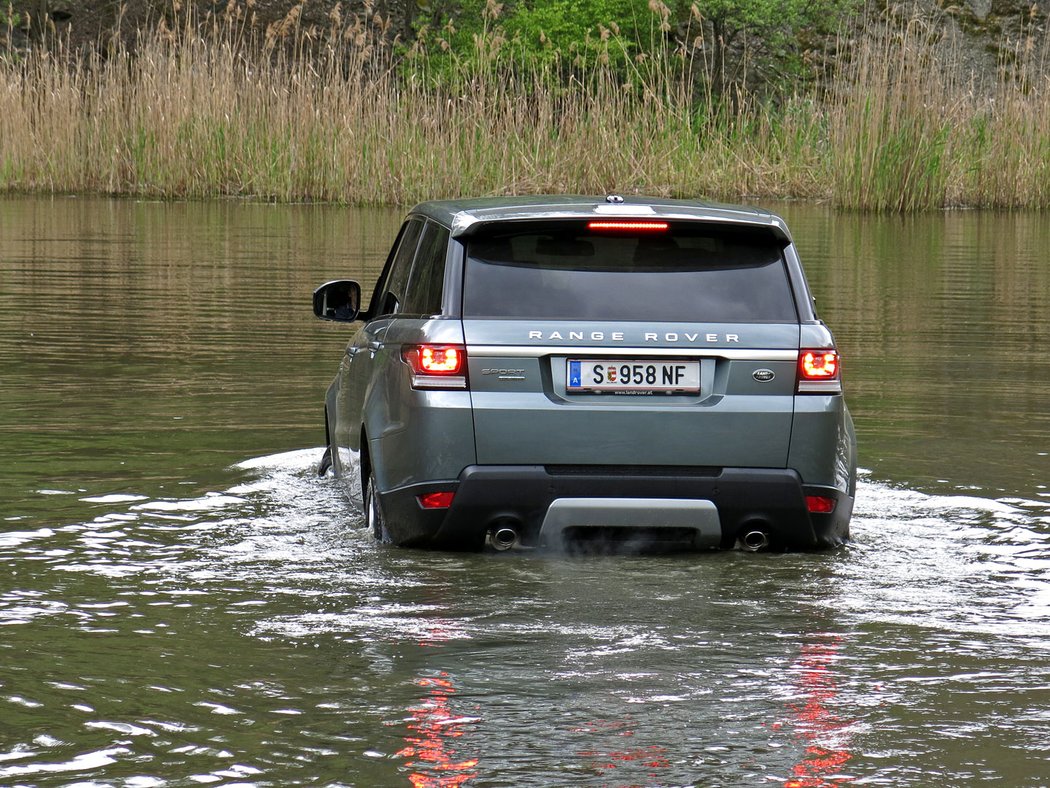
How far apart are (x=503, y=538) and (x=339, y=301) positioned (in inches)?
78.8

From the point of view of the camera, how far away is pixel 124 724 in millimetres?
5273

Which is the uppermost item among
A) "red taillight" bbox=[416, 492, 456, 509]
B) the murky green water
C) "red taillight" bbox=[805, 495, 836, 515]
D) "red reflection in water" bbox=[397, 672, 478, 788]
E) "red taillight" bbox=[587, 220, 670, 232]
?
"red taillight" bbox=[587, 220, 670, 232]

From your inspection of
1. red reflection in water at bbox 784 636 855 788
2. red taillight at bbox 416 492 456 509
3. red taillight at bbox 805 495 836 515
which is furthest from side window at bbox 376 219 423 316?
red reflection in water at bbox 784 636 855 788

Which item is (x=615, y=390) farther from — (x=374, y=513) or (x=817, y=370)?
(x=374, y=513)

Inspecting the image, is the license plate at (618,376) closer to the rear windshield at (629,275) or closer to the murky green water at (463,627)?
the rear windshield at (629,275)

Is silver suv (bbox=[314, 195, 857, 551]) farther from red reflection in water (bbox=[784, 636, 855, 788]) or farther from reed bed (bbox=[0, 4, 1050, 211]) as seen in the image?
reed bed (bbox=[0, 4, 1050, 211])

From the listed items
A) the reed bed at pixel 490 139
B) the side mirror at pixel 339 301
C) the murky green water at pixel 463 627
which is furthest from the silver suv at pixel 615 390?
the reed bed at pixel 490 139

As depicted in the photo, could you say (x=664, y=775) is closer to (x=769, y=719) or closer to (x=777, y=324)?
(x=769, y=719)

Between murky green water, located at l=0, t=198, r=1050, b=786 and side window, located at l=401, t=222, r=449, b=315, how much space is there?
96 centimetres

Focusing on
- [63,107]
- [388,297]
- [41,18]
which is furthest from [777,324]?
[41,18]

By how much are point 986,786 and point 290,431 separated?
22.1 feet

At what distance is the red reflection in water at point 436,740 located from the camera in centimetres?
481

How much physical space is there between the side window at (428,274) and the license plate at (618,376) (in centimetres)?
58

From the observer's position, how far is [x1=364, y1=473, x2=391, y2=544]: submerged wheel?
7812mm
